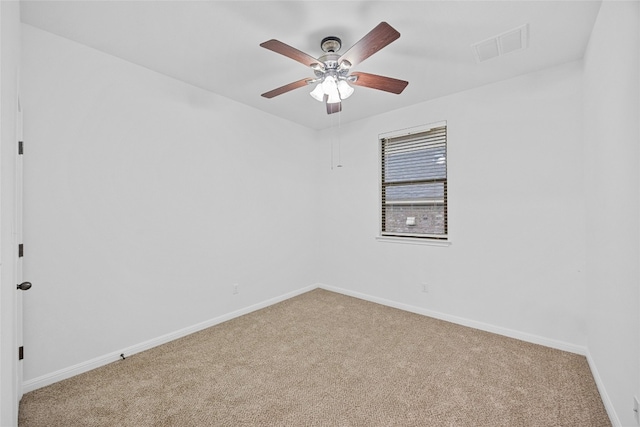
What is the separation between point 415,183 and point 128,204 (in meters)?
3.19

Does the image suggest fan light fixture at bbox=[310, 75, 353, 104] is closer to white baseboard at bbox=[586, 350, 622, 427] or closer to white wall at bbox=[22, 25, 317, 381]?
white wall at bbox=[22, 25, 317, 381]

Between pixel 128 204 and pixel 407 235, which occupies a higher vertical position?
pixel 128 204

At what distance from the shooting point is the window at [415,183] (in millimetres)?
3445

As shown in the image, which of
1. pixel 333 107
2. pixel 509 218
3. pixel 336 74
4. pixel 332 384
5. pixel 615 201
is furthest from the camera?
pixel 509 218

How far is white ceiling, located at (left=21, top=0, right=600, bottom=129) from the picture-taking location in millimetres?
1871

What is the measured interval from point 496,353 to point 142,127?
3.85 m

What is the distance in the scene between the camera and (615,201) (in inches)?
65.9

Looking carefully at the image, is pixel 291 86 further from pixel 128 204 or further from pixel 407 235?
pixel 407 235

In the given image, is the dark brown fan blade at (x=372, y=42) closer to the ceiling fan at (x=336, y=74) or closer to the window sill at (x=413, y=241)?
the ceiling fan at (x=336, y=74)

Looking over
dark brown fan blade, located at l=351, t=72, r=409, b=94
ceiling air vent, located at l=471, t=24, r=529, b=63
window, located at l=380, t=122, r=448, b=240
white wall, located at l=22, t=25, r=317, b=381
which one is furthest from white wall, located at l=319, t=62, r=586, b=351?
white wall, located at l=22, t=25, r=317, b=381

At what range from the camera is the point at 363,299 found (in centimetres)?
406

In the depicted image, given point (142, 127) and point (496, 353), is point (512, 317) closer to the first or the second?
point (496, 353)

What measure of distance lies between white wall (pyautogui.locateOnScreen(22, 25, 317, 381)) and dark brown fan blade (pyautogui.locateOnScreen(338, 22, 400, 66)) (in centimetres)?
188

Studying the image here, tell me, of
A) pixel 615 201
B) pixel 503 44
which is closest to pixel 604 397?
pixel 615 201
